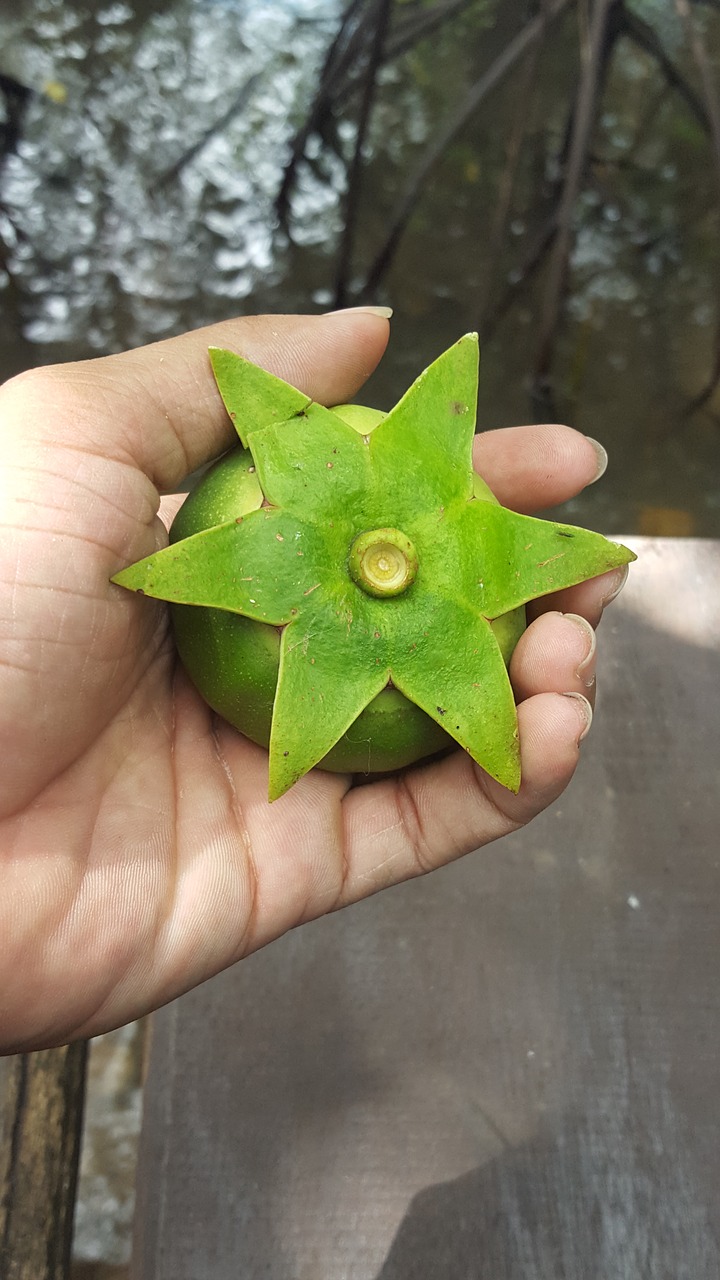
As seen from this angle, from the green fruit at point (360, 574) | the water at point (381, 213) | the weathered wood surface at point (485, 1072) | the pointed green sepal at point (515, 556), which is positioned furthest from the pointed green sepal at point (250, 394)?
the water at point (381, 213)

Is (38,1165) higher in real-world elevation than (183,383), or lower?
lower

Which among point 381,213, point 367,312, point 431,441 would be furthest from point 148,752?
point 381,213

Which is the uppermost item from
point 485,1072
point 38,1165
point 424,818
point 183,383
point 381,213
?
point 183,383

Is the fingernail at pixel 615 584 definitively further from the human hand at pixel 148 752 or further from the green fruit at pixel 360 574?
the green fruit at pixel 360 574

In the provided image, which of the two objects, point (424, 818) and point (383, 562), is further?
point (424, 818)

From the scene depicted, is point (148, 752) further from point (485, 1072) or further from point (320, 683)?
point (485, 1072)

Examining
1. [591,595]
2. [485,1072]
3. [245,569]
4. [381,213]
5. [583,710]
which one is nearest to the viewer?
[245,569]

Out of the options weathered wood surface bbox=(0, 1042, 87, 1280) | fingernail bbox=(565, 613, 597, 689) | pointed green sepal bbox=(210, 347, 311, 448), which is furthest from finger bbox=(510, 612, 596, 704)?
weathered wood surface bbox=(0, 1042, 87, 1280)
